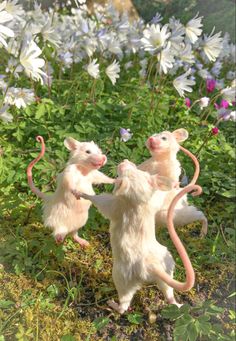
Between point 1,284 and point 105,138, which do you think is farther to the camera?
point 105,138

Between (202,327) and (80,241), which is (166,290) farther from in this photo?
(80,241)

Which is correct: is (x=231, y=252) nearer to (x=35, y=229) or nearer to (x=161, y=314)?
(x=161, y=314)

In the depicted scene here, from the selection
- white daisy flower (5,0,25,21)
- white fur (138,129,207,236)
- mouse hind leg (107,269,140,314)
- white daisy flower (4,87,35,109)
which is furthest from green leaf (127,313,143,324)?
→ white daisy flower (5,0,25,21)

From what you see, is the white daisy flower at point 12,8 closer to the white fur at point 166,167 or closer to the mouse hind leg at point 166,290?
the white fur at point 166,167

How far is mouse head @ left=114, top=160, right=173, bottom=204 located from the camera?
53.9 inches

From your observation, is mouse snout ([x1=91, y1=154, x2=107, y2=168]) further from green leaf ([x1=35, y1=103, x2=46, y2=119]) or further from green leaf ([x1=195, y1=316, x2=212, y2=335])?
green leaf ([x1=35, y1=103, x2=46, y2=119])

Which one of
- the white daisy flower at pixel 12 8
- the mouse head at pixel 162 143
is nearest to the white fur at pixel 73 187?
the mouse head at pixel 162 143

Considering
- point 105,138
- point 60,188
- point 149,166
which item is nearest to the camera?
point 60,188

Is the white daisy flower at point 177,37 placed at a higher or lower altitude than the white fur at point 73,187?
higher

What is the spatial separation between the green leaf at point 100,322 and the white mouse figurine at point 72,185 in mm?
331

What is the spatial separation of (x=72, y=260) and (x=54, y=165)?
0.46m

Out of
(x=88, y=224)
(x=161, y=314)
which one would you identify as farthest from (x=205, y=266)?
(x=88, y=224)

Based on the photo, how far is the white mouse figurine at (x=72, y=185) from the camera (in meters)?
1.60

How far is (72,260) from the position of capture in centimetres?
181
